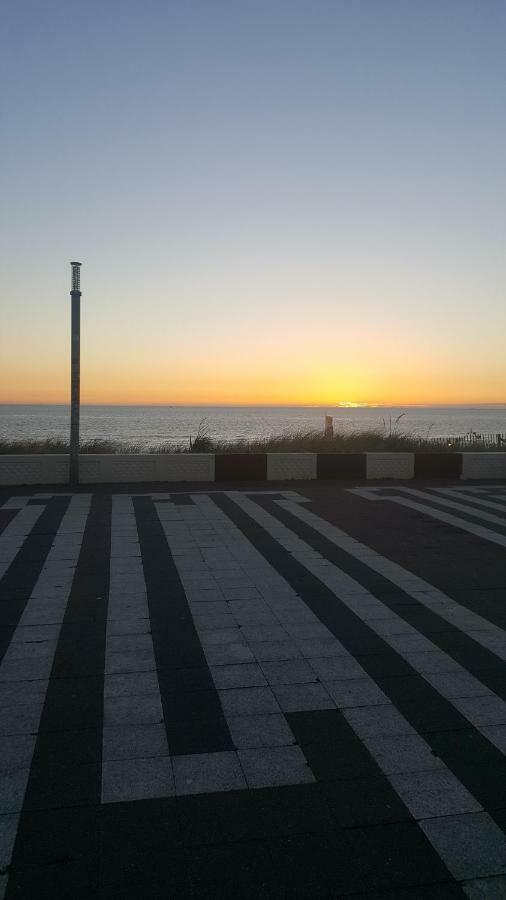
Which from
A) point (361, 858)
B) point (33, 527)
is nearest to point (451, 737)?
point (361, 858)

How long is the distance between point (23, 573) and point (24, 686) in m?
3.24

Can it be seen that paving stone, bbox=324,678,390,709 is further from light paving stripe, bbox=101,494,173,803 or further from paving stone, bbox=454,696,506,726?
light paving stripe, bbox=101,494,173,803

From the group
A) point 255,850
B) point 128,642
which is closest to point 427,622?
point 128,642

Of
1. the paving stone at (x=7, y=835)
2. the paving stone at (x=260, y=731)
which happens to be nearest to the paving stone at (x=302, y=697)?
the paving stone at (x=260, y=731)

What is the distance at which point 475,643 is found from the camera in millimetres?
5785

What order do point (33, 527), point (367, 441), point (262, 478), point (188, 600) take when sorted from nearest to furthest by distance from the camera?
1. point (188, 600)
2. point (33, 527)
3. point (262, 478)
4. point (367, 441)

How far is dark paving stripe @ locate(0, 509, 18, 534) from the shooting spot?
10855mm

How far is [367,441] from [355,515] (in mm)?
12209

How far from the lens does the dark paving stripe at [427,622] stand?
204 inches

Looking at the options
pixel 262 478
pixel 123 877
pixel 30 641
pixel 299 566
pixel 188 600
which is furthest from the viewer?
pixel 262 478

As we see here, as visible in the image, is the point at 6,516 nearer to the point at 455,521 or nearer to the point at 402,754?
the point at 455,521

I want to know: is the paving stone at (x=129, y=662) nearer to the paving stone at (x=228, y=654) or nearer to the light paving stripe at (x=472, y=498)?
the paving stone at (x=228, y=654)

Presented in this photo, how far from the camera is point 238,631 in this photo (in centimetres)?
602

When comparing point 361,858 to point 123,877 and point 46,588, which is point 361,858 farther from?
point 46,588
